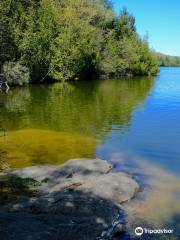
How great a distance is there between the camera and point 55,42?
231 ft

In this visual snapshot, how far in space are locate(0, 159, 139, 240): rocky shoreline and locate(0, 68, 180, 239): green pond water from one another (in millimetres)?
845

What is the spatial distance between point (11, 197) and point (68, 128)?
616 inches

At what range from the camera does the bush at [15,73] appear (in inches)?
2269

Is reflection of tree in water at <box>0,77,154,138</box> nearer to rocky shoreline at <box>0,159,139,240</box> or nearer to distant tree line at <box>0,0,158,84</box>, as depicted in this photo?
rocky shoreline at <box>0,159,139,240</box>

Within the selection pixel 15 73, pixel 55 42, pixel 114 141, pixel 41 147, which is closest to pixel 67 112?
pixel 114 141

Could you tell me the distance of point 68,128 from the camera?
2842cm

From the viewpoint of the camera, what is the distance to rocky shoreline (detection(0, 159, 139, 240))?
991 cm

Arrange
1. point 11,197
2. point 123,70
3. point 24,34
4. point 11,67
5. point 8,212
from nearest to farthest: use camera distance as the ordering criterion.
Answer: point 8,212 < point 11,197 < point 11,67 < point 24,34 < point 123,70

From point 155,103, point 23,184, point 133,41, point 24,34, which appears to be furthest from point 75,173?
point 133,41

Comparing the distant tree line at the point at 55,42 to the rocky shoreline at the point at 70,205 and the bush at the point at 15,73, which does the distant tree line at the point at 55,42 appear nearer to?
the bush at the point at 15,73

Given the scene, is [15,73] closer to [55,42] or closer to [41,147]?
[55,42]

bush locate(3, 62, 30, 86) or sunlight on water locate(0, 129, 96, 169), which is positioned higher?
bush locate(3, 62, 30, 86)

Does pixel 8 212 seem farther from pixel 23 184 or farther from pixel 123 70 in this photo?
pixel 123 70

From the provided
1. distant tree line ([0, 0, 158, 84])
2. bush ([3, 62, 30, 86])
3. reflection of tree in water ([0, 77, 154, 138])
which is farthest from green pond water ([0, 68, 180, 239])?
distant tree line ([0, 0, 158, 84])
